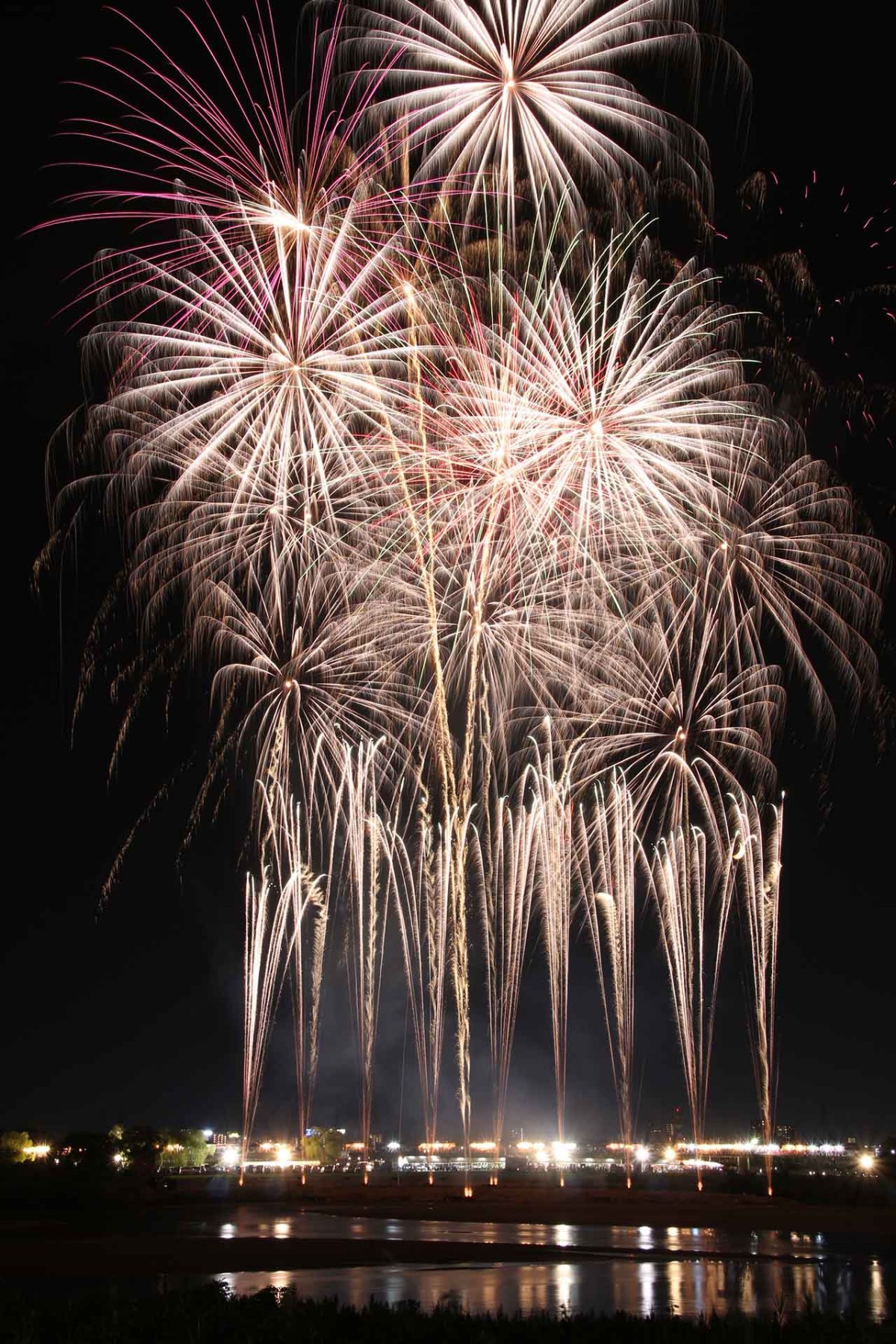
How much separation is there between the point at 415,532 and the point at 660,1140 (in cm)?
16954

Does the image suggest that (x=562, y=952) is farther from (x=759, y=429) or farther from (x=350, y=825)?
(x=759, y=429)

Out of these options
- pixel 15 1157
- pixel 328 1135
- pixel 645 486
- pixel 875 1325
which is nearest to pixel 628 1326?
pixel 875 1325

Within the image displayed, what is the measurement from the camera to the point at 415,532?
28.5 metres

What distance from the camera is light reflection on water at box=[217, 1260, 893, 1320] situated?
18.8 m

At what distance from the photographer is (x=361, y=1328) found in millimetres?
12938

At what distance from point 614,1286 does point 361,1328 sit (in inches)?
383

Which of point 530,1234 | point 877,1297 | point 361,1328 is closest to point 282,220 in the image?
point 361,1328

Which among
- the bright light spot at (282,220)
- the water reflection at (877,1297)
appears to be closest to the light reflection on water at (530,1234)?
the water reflection at (877,1297)

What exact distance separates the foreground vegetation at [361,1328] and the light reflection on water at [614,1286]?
3.61 meters

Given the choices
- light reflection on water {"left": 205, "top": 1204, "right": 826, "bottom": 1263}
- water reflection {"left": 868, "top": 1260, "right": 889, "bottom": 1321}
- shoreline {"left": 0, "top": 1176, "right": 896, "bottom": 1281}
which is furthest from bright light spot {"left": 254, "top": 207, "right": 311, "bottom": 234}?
light reflection on water {"left": 205, "top": 1204, "right": 826, "bottom": 1263}

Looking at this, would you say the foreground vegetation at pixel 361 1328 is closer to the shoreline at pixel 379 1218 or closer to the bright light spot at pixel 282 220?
the shoreline at pixel 379 1218

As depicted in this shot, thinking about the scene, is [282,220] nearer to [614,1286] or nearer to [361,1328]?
[361,1328]

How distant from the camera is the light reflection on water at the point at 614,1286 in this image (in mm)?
Answer: 18828

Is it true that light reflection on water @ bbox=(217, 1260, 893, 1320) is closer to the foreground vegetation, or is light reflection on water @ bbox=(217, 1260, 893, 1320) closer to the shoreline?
the shoreline
